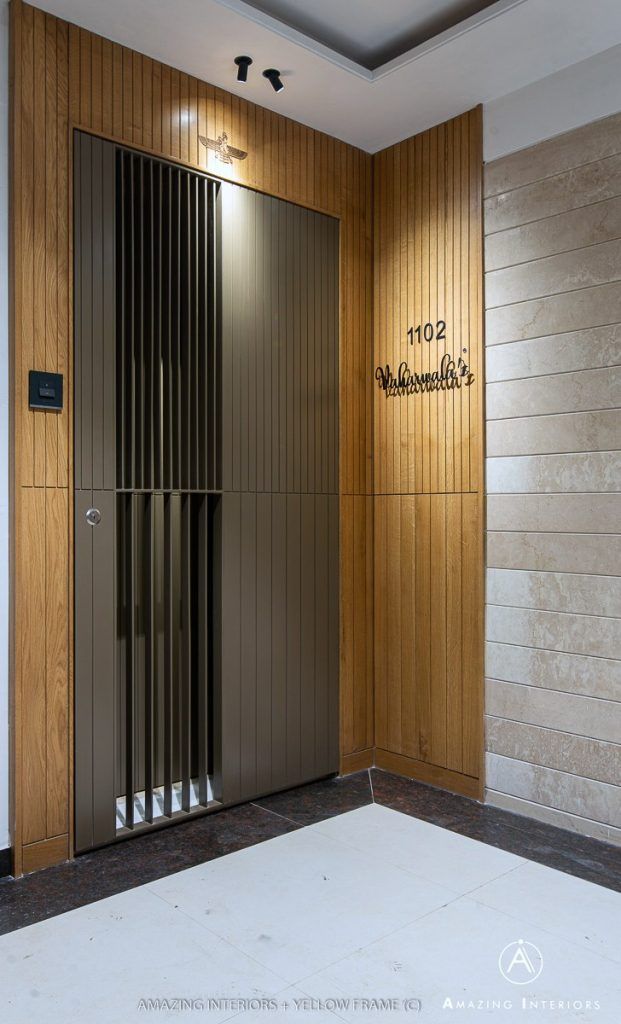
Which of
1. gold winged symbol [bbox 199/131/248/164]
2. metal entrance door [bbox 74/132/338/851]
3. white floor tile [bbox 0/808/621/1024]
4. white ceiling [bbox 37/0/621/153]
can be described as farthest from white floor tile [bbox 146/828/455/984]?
white ceiling [bbox 37/0/621/153]

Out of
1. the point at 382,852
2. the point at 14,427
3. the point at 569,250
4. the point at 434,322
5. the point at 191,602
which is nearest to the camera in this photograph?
the point at 14,427

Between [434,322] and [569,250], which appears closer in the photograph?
[569,250]

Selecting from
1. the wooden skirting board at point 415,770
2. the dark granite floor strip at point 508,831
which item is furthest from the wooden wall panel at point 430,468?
the dark granite floor strip at point 508,831

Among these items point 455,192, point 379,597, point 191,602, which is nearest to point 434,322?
point 455,192

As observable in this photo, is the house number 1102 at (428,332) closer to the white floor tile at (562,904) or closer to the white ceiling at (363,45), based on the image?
the white ceiling at (363,45)

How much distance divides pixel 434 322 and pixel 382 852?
234cm

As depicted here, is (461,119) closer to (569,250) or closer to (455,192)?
(455,192)

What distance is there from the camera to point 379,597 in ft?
13.0

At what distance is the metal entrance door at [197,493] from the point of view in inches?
116

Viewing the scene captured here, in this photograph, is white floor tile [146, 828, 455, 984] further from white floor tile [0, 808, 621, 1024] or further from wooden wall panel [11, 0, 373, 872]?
wooden wall panel [11, 0, 373, 872]

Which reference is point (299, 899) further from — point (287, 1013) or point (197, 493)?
point (197, 493)

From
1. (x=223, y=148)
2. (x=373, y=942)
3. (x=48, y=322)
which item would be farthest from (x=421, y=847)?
(x=223, y=148)

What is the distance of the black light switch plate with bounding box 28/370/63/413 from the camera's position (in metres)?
2.75

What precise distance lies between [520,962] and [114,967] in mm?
1152
